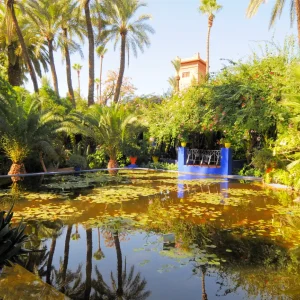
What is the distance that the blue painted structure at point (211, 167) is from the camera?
656 inches

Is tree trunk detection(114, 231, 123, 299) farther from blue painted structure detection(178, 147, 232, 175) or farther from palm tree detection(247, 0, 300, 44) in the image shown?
palm tree detection(247, 0, 300, 44)

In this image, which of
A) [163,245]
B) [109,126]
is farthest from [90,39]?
[163,245]

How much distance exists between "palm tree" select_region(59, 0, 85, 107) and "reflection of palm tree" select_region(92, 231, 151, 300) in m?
21.7

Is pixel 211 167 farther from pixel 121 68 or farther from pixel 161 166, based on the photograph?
pixel 121 68

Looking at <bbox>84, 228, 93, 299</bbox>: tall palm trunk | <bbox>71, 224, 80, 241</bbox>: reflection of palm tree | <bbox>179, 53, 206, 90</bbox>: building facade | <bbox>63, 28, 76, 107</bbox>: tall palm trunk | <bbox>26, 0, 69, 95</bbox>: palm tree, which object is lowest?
<bbox>84, 228, 93, 299</bbox>: tall palm trunk

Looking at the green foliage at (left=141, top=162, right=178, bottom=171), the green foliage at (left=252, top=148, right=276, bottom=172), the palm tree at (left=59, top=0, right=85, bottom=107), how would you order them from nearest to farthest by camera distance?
the green foliage at (left=252, top=148, right=276, bottom=172)
the green foliage at (left=141, top=162, right=178, bottom=171)
the palm tree at (left=59, top=0, right=85, bottom=107)

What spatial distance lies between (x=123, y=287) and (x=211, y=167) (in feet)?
46.6

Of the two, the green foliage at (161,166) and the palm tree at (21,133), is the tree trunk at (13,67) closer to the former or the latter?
the palm tree at (21,133)

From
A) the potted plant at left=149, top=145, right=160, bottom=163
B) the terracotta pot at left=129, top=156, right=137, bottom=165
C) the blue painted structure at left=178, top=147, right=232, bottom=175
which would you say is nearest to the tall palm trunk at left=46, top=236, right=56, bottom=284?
the blue painted structure at left=178, top=147, right=232, bottom=175

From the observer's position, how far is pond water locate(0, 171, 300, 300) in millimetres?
3637

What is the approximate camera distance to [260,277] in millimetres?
3846

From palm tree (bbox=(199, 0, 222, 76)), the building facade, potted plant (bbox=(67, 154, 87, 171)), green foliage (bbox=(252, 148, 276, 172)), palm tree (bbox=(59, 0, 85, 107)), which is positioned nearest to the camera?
green foliage (bbox=(252, 148, 276, 172))

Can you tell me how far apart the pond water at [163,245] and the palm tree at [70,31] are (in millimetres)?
17609

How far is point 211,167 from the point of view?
57.0ft
